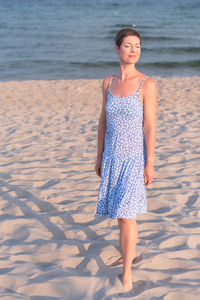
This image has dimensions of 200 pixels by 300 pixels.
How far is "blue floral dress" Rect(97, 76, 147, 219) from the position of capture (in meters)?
2.29

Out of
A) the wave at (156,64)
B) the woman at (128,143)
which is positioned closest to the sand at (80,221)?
the woman at (128,143)

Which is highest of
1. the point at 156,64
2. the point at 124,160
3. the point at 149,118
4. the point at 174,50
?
the point at 174,50

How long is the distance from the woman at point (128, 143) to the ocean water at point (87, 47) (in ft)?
42.5

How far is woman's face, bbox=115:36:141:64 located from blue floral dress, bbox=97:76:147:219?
0.23m

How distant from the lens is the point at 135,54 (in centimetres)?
227

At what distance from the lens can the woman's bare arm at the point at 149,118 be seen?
228 cm

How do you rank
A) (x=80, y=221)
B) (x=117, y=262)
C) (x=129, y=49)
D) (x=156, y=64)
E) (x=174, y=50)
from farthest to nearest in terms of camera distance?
(x=174, y=50), (x=156, y=64), (x=80, y=221), (x=117, y=262), (x=129, y=49)

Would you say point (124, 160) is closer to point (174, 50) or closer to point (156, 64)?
point (156, 64)

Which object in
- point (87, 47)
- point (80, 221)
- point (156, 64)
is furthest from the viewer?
point (87, 47)

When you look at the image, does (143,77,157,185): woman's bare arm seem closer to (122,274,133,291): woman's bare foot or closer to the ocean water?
(122,274,133,291): woman's bare foot

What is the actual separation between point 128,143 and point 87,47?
20173mm

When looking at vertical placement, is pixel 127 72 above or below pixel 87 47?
below

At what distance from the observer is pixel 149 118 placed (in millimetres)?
2320

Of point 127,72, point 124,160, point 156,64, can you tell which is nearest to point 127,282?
point 124,160
